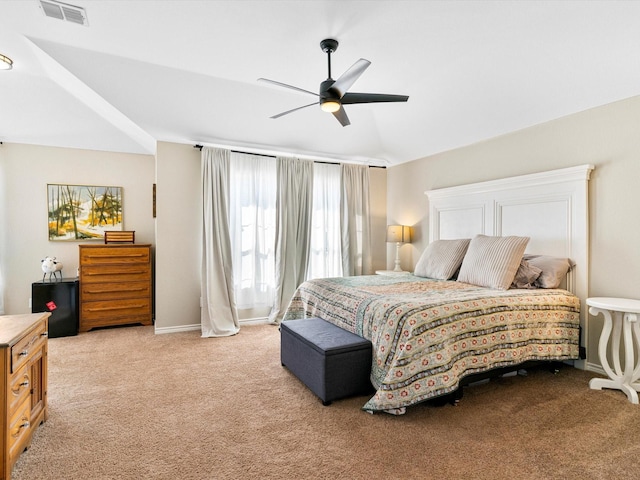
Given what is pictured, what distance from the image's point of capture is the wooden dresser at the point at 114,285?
4.62 m

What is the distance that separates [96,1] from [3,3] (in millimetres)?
694

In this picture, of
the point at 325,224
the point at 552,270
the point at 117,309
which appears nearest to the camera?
the point at 552,270

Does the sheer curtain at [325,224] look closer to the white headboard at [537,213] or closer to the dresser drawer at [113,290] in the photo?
the white headboard at [537,213]

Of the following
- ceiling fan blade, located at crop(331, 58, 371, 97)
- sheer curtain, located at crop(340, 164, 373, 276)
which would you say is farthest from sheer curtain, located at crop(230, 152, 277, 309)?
ceiling fan blade, located at crop(331, 58, 371, 97)

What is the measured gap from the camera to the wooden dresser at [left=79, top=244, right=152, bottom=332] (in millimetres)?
4617

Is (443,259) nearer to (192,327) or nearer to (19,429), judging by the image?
(192,327)

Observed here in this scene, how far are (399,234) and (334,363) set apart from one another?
3058 mm

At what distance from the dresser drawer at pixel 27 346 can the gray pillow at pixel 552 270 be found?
3923mm

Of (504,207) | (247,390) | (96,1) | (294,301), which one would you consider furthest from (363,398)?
(96,1)

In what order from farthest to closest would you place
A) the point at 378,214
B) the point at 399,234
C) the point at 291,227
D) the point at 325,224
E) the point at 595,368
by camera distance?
1. the point at 378,214
2. the point at 325,224
3. the point at 399,234
4. the point at 291,227
5. the point at 595,368

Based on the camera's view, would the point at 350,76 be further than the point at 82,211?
No

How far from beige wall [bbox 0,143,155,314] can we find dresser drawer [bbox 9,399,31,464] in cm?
364

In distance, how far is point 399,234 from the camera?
5.23 meters

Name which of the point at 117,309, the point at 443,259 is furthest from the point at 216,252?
the point at 443,259
